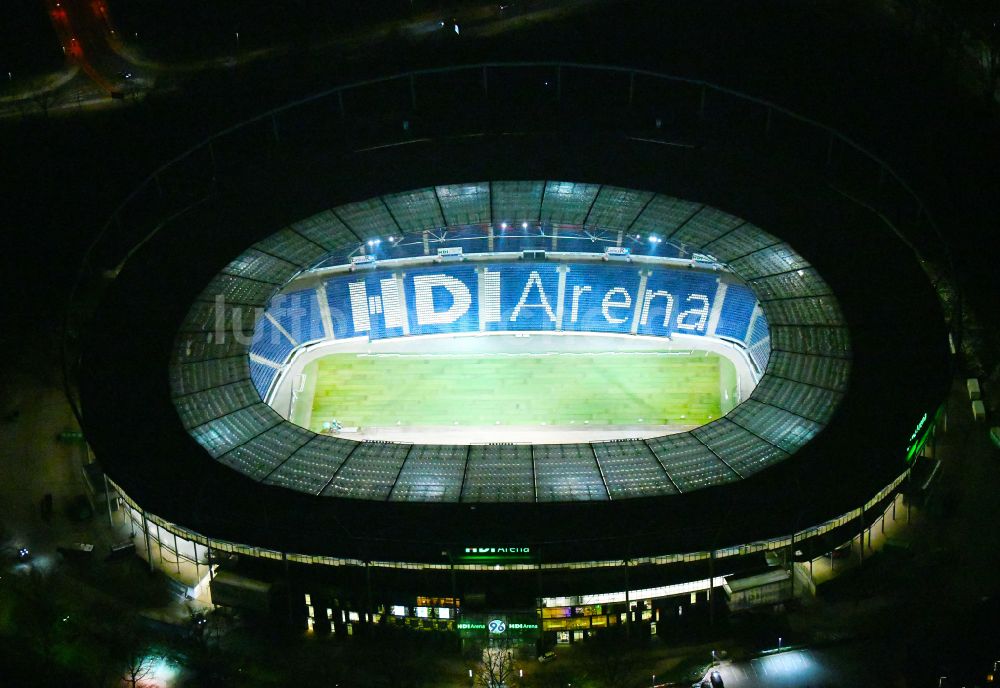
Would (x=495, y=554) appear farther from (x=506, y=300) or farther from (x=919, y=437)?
(x=506, y=300)

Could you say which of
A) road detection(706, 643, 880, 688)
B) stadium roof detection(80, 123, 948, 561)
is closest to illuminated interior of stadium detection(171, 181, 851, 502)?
stadium roof detection(80, 123, 948, 561)

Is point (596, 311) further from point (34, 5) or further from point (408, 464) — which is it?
point (34, 5)

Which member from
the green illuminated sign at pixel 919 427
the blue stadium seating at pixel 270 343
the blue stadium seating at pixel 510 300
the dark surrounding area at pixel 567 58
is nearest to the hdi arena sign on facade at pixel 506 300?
the blue stadium seating at pixel 510 300

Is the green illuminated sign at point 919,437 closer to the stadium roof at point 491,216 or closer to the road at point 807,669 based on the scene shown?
the stadium roof at point 491,216

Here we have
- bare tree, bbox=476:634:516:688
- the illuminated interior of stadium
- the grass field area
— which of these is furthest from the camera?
the grass field area

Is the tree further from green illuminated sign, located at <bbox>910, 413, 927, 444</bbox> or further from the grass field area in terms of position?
the grass field area

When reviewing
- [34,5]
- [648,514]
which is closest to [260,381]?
[648,514]
